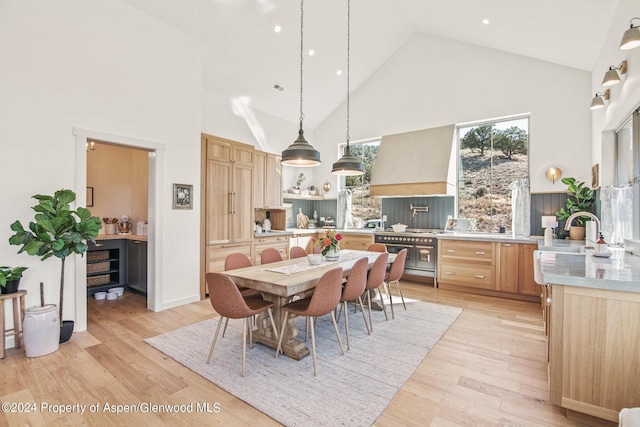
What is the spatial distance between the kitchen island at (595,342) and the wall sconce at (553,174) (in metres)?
3.23

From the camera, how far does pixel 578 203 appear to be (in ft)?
14.5

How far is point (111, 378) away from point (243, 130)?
465cm

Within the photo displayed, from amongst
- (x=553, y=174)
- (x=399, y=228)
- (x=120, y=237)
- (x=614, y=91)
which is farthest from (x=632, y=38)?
(x=120, y=237)

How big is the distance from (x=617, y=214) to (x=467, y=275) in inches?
85.2


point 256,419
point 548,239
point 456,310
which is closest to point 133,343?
point 256,419

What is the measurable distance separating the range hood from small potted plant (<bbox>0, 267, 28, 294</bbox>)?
5.26 meters

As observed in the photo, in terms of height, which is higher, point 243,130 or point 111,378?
point 243,130

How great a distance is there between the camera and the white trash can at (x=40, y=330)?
2.73 m

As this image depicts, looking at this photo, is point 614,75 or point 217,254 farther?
point 217,254

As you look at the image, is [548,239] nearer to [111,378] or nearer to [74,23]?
[111,378]

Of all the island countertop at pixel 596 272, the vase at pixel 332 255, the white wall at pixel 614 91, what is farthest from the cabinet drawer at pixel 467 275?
the vase at pixel 332 255

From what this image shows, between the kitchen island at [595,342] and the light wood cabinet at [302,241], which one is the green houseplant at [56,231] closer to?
the light wood cabinet at [302,241]

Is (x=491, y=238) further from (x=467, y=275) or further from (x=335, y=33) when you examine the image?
(x=335, y=33)

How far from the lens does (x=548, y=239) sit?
4.24 metres
